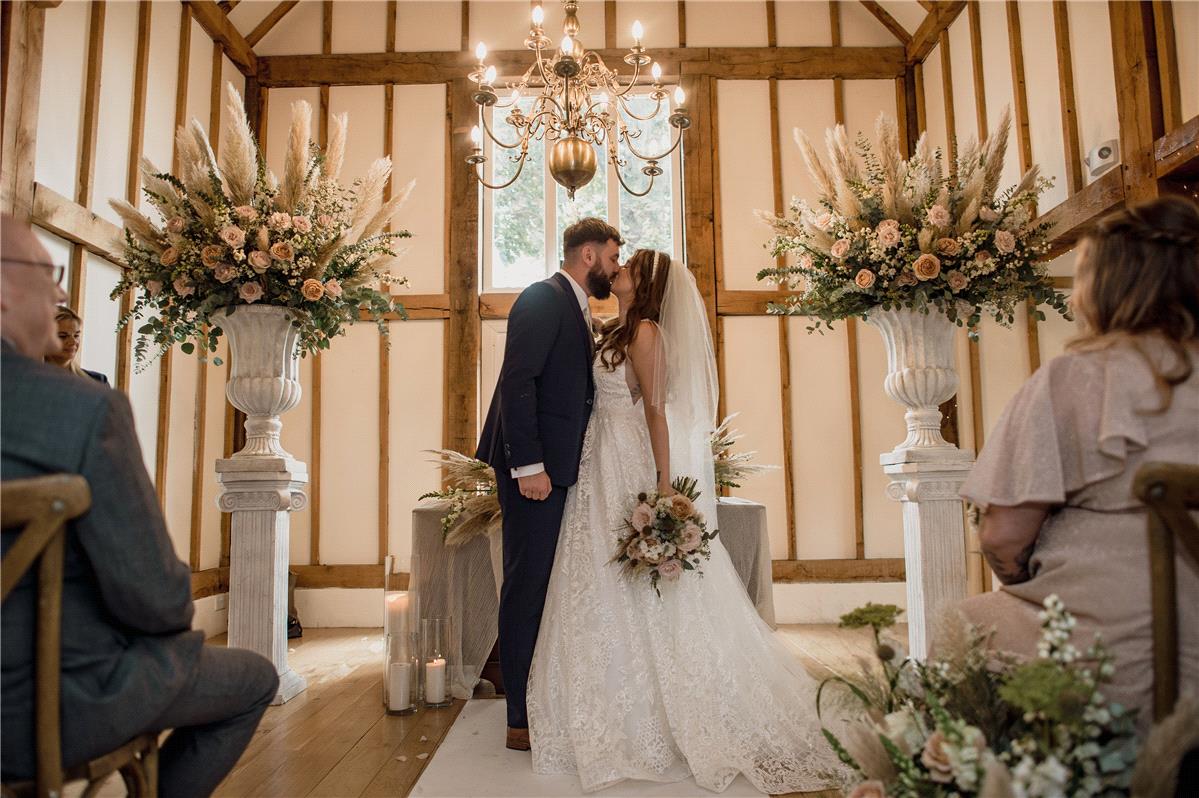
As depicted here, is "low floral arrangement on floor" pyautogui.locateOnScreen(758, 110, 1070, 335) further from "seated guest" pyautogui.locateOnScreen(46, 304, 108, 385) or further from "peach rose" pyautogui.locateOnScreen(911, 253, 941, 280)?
"seated guest" pyautogui.locateOnScreen(46, 304, 108, 385)

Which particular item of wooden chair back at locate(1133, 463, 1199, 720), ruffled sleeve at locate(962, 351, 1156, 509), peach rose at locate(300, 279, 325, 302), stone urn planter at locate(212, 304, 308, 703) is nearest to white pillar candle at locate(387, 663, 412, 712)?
stone urn planter at locate(212, 304, 308, 703)

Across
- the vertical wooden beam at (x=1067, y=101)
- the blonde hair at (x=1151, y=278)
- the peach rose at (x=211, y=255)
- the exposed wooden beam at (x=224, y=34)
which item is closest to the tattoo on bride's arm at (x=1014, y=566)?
the blonde hair at (x=1151, y=278)

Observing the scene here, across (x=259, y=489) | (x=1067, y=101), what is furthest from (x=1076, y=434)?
(x=1067, y=101)

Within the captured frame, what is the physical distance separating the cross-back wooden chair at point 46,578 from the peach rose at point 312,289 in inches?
92.9

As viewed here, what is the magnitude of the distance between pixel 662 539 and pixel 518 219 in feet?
14.9

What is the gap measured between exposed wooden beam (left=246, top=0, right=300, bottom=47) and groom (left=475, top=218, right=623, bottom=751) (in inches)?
195

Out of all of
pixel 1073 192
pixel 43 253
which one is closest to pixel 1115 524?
pixel 43 253

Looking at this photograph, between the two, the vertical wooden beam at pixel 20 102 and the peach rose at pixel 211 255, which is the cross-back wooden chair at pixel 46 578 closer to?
the peach rose at pixel 211 255

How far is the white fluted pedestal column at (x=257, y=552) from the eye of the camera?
12.0 feet

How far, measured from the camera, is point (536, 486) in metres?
2.84

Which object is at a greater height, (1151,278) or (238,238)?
(238,238)

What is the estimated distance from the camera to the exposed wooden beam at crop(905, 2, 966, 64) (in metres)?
6.00

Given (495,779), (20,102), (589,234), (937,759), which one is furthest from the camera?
(20,102)

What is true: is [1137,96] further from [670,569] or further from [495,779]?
[495,779]
